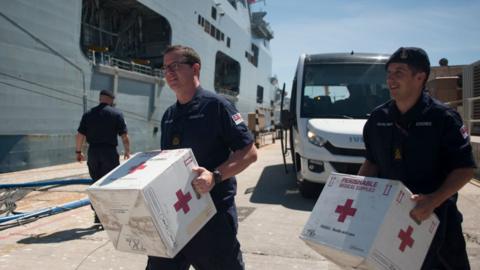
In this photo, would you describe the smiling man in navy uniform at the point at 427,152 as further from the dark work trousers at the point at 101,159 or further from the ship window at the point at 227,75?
the ship window at the point at 227,75

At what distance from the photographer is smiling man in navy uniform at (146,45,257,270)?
6.63 ft

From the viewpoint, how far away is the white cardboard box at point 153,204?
167 cm

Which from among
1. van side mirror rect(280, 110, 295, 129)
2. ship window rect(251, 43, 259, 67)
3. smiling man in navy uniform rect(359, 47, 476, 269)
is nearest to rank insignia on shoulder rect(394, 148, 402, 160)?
smiling man in navy uniform rect(359, 47, 476, 269)

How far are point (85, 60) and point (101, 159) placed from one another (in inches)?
378

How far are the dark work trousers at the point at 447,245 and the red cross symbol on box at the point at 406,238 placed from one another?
22 centimetres

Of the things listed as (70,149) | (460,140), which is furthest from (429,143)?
(70,149)

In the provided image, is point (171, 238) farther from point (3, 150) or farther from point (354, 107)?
point (3, 150)

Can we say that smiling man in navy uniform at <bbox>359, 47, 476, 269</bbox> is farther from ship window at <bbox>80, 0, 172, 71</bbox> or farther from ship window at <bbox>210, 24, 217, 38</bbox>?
ship window at <bbox>210, 24, 217, 38</bbox>

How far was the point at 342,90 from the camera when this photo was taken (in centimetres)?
664

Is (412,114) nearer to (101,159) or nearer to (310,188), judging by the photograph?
Answer: (101,159)

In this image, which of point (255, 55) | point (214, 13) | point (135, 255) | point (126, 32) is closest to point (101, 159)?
point (135, 255)

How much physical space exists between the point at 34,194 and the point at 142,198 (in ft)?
21.4

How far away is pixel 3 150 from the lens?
10.2 metres

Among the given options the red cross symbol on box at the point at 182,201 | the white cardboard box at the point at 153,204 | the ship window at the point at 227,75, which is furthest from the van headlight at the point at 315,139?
the ship window at the point at 227,75
